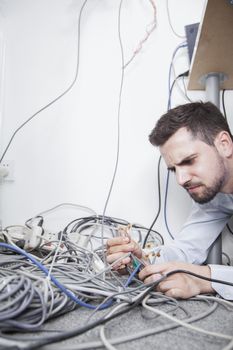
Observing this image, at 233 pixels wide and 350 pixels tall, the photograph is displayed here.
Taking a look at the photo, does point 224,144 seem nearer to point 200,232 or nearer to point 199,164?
point 199,164

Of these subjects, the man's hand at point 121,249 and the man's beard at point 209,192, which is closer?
the man's hand at point 121,249

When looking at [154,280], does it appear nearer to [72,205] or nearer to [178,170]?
[178,170]

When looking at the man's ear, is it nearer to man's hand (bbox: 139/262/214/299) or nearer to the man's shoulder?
the man's shoulder

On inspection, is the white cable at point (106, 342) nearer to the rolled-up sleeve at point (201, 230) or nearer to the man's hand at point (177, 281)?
the man's hand at point (177, 281)

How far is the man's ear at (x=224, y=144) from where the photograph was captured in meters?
0.82

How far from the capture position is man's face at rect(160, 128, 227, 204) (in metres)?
0.79

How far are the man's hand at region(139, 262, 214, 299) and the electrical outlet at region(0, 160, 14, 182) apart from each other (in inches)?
33.4

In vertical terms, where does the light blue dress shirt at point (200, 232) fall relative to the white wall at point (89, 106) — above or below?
below

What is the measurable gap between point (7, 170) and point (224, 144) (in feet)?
3.11

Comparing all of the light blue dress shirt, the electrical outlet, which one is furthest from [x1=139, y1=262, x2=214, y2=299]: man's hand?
the electrical outlet

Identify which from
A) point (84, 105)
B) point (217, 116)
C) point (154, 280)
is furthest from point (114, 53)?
point (154, 280)

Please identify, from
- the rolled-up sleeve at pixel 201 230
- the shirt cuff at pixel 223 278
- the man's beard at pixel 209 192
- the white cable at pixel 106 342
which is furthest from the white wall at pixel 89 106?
the white cable at pixel 106 342

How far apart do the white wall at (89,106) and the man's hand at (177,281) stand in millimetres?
444

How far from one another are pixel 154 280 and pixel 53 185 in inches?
28.4
